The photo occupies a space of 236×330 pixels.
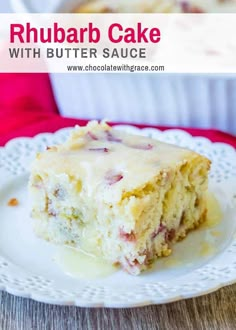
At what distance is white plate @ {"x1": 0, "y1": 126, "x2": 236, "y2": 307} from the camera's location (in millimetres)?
1514

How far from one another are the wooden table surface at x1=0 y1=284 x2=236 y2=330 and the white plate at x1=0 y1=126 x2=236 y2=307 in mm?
55

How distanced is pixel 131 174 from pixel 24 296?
0.37 m

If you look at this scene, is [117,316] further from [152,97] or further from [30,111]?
[30,111]

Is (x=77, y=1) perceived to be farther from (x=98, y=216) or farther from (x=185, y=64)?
(x=98, y=216)

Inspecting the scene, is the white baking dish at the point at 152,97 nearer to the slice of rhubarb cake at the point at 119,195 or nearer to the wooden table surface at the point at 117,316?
the slice of rhubarb cake at the point at 119,195

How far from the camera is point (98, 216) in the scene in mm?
1687

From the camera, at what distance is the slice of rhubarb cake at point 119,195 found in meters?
1.63

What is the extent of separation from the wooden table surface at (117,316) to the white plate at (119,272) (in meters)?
0.05

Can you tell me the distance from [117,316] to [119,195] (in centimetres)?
27

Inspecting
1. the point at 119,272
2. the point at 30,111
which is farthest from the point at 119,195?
the point at 30,111

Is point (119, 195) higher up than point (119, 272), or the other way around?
point (119, 195)

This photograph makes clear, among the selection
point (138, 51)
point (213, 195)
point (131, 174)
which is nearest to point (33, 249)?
point (131, 174)

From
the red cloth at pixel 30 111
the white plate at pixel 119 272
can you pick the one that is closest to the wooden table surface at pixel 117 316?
the white plate at pixel 119 272

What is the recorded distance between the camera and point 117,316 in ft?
5.15
